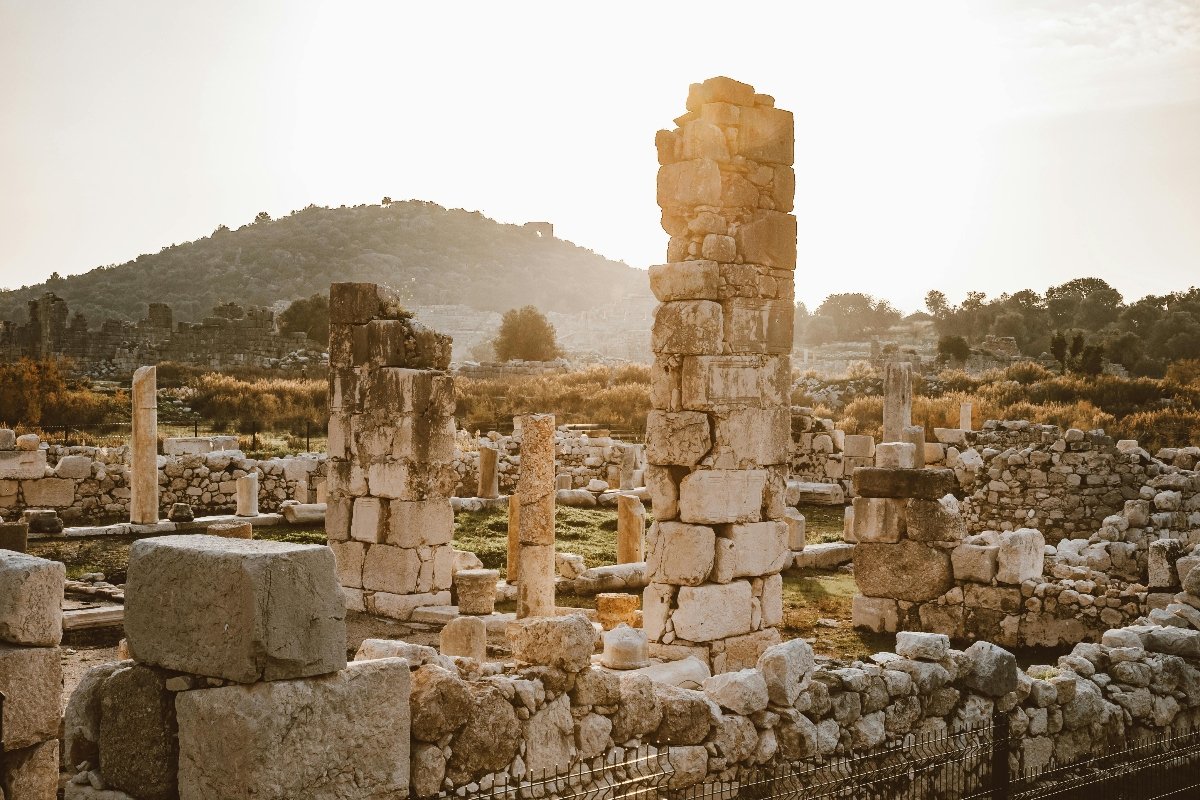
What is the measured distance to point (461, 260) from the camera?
110938mm

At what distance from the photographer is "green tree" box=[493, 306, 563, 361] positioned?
189 ft

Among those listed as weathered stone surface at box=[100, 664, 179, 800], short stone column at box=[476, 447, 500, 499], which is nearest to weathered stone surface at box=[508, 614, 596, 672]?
weathered stone surface at box=[100, 664, 179, 800]

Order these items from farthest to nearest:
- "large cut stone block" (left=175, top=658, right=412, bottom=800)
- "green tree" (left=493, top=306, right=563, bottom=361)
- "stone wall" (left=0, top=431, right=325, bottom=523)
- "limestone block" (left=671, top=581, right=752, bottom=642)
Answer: "green tree" (left=493, top=306, right=563, bottom=361) < "stone wall" (left=0, top=431, right=325, bottom=523) < "limestone block" (left=671, top=581, right=752, bottom=642) < "large cut stone block" (left=175, top=658, right=412, bottom=800)

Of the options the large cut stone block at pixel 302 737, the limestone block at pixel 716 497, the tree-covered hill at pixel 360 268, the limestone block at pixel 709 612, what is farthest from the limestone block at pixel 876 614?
the tree-covered hill at pixel 360 268

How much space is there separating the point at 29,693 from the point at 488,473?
1450 centimetres

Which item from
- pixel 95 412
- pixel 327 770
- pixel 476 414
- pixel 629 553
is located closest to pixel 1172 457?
pixel 629 553

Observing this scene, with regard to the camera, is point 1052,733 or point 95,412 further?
point 95,412

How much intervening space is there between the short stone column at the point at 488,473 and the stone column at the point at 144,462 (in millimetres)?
5366

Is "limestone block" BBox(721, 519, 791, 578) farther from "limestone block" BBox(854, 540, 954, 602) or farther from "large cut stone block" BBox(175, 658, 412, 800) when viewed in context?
→ "large cut stone block" BBox(175, 658, 412, 800)

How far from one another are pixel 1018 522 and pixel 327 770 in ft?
55.4

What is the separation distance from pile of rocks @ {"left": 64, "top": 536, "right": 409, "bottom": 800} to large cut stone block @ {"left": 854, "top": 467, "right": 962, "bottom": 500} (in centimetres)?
811

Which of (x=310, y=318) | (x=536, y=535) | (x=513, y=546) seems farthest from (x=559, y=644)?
(x=310, y=318)

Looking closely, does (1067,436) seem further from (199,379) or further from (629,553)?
(199,379)

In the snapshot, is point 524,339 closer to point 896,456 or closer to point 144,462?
point 144,462
